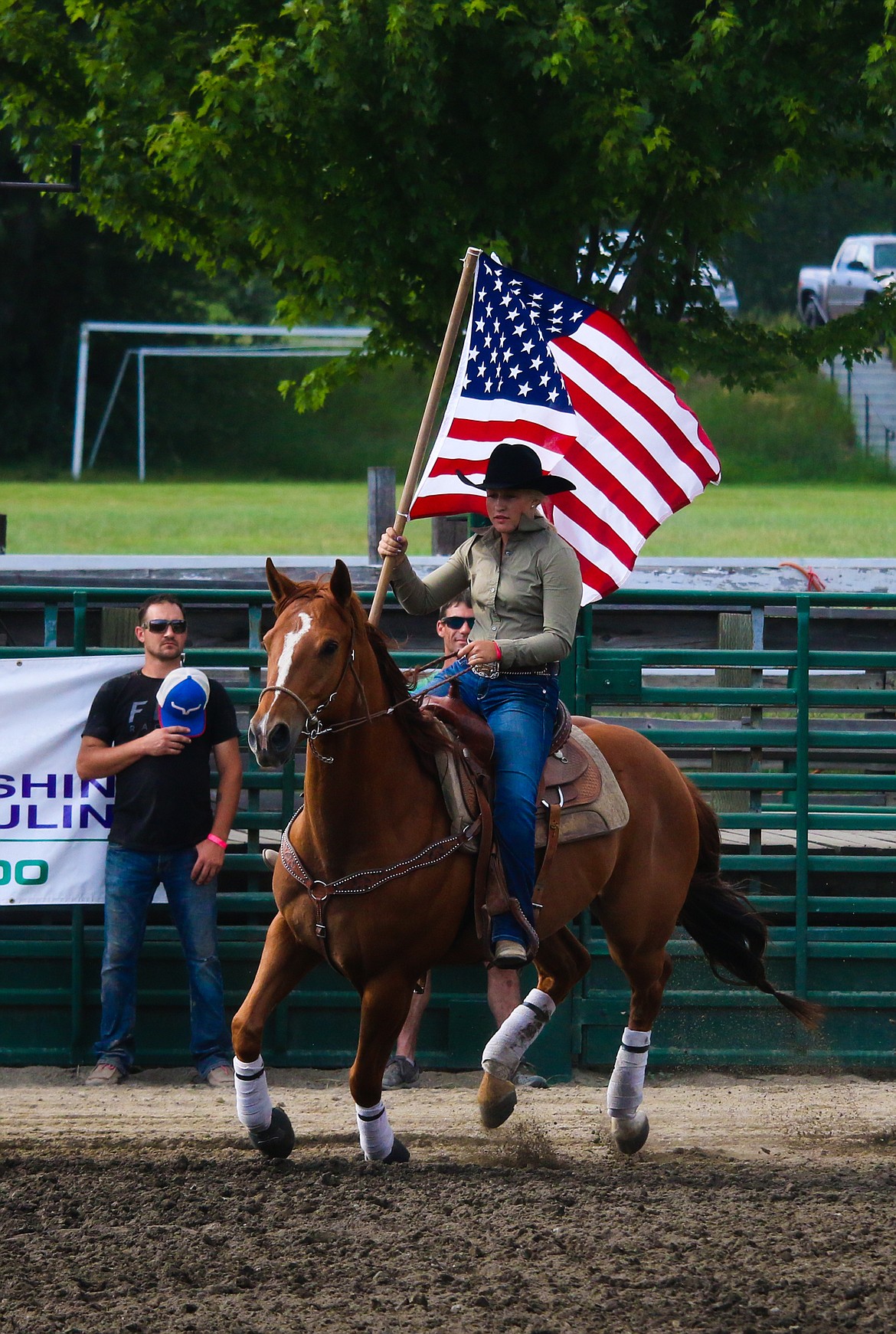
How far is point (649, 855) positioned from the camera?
21.0 ft

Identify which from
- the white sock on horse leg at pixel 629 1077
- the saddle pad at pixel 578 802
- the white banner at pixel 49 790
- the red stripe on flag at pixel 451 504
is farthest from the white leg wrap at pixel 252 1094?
the red stripe on flag at pixel 451 504

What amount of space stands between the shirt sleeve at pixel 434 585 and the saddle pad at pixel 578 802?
1.93ft

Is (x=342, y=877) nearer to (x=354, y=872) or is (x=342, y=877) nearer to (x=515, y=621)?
(x=354, y=872)

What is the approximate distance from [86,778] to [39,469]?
1223 inches

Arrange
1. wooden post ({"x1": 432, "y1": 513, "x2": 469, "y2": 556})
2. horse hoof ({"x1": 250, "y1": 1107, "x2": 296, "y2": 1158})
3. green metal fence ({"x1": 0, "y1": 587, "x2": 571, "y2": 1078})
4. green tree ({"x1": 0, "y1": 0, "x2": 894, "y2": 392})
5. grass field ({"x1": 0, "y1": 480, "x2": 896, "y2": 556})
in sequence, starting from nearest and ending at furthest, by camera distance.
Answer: horse hoof ({"x1": 250, "y1": 1107, "x2": 296, "y2": 1158}) → green metal fence ({"x1": 0, "y1": 587, "x2": 571, "y2": 1078}) → green tree ({"x1": 0, "y1": 0, "x2": 894, "y2": 392}) → wooden post ({"x1": 432, "y1": 513, "x2": 469, "y2": 556}) → grass field ({"x1": 0, "y1": 480, "x2": 896, "y2": 556})

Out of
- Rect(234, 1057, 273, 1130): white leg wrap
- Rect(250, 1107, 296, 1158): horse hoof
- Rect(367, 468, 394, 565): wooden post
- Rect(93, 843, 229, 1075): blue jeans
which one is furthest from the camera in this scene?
Rect(367, 468, 394, 565): wooden post

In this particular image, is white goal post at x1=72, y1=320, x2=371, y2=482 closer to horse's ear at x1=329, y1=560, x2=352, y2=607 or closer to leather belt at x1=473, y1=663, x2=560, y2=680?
leather belt at x1=473, y1=663, x2=560, y2=680

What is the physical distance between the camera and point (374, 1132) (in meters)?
5.57

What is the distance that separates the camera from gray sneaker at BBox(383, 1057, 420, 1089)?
7.22 meters

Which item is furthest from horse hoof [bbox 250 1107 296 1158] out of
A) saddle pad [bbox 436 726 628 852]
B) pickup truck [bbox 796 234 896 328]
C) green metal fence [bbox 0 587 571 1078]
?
pickup truck [bbox 796 234 896 328]

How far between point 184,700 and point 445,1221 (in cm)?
279

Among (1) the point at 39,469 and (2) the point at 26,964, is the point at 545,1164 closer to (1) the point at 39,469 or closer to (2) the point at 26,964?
(2) the point at 26,964

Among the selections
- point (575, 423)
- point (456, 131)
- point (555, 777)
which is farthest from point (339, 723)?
point (456, 131)

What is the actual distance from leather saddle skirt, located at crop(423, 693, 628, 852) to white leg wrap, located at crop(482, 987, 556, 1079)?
0.64 m
